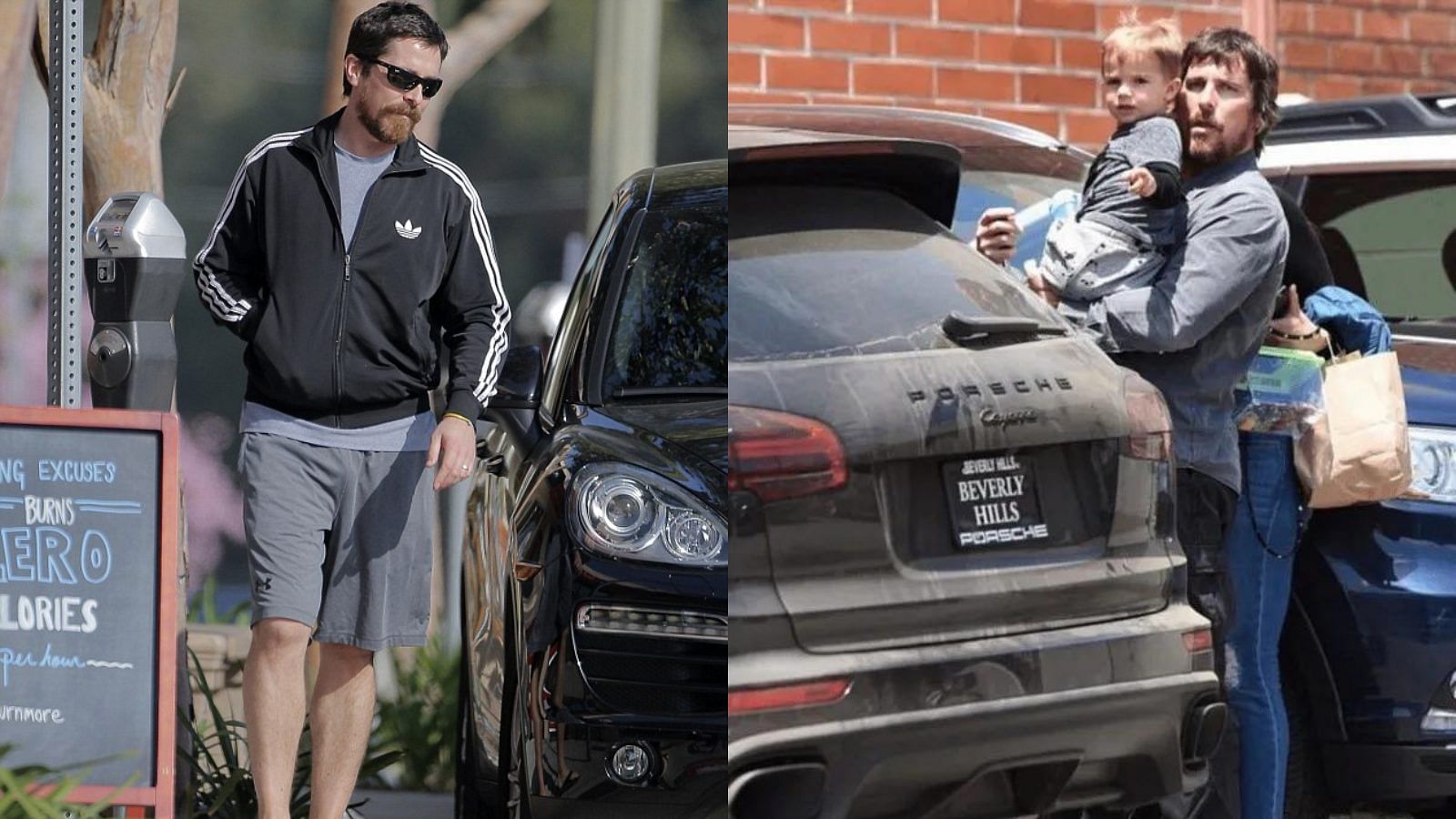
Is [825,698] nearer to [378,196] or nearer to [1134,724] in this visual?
[1134,724]

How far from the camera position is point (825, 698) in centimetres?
333

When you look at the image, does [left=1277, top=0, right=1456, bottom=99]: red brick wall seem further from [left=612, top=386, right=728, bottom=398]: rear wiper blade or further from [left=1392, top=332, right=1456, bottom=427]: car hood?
[left=612, top=386, right=728, bottom=398]: rear wiper blade

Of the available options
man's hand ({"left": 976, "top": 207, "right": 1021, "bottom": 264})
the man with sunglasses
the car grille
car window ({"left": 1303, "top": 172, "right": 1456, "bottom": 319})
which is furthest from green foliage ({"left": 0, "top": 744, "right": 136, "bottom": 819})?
car window ({"left": 1303, "top": 172, "right": 1456, "bottom": 319})

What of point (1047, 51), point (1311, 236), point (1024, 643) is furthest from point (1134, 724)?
point (1047, 51)

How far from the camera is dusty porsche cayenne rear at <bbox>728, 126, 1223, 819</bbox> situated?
334 cm

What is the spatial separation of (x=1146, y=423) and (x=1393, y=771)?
3.84 ft

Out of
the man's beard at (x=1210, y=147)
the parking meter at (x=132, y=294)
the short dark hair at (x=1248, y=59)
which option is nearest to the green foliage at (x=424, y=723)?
the parking meter at (x=132, y=294)

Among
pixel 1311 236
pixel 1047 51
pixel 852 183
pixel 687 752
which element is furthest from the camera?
pixel 1047 51

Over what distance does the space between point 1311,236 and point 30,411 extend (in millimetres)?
3017

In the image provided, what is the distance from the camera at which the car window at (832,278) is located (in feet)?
11.3

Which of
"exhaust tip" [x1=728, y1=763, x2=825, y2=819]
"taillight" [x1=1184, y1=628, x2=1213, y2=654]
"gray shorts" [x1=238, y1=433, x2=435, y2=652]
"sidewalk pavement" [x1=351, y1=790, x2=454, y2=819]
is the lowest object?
"sidewalk pavement" [x1=351, y1=790, x2=454, y2=819]

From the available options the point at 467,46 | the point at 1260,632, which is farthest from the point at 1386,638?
the point at 467,46

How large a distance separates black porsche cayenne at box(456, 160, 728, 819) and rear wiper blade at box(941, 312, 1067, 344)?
2.49 ft

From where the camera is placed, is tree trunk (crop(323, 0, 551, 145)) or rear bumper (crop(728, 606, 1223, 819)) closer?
rear bumper (crop(728, 606, 1223, 819))
